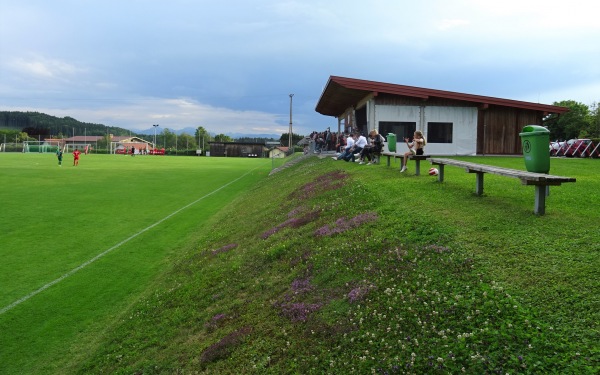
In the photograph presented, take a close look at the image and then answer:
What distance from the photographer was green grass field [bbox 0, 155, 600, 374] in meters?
4.51

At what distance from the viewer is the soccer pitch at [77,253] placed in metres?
8.52

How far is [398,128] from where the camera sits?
32062 mm

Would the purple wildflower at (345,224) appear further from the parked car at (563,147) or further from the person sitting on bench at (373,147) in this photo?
the parked car at (563,147)

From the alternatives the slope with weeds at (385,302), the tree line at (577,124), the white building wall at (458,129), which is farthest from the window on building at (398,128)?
the tree line at (577,124)

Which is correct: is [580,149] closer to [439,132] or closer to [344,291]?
[439,132]

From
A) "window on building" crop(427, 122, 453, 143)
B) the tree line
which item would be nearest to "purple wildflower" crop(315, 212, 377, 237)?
"window on building" crop(427, 122, 453, 143)

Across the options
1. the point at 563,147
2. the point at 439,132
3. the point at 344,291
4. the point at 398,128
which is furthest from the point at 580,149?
the point at 344,291

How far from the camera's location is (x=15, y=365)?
7.17m

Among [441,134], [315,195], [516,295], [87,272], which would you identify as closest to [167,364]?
[516,295]

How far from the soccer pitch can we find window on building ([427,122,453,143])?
591 inches

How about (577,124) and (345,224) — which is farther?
(577,124)

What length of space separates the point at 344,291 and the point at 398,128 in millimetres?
27119

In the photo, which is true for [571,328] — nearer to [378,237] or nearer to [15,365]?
[378,237]

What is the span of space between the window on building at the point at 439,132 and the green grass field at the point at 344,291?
1918 centimetres
